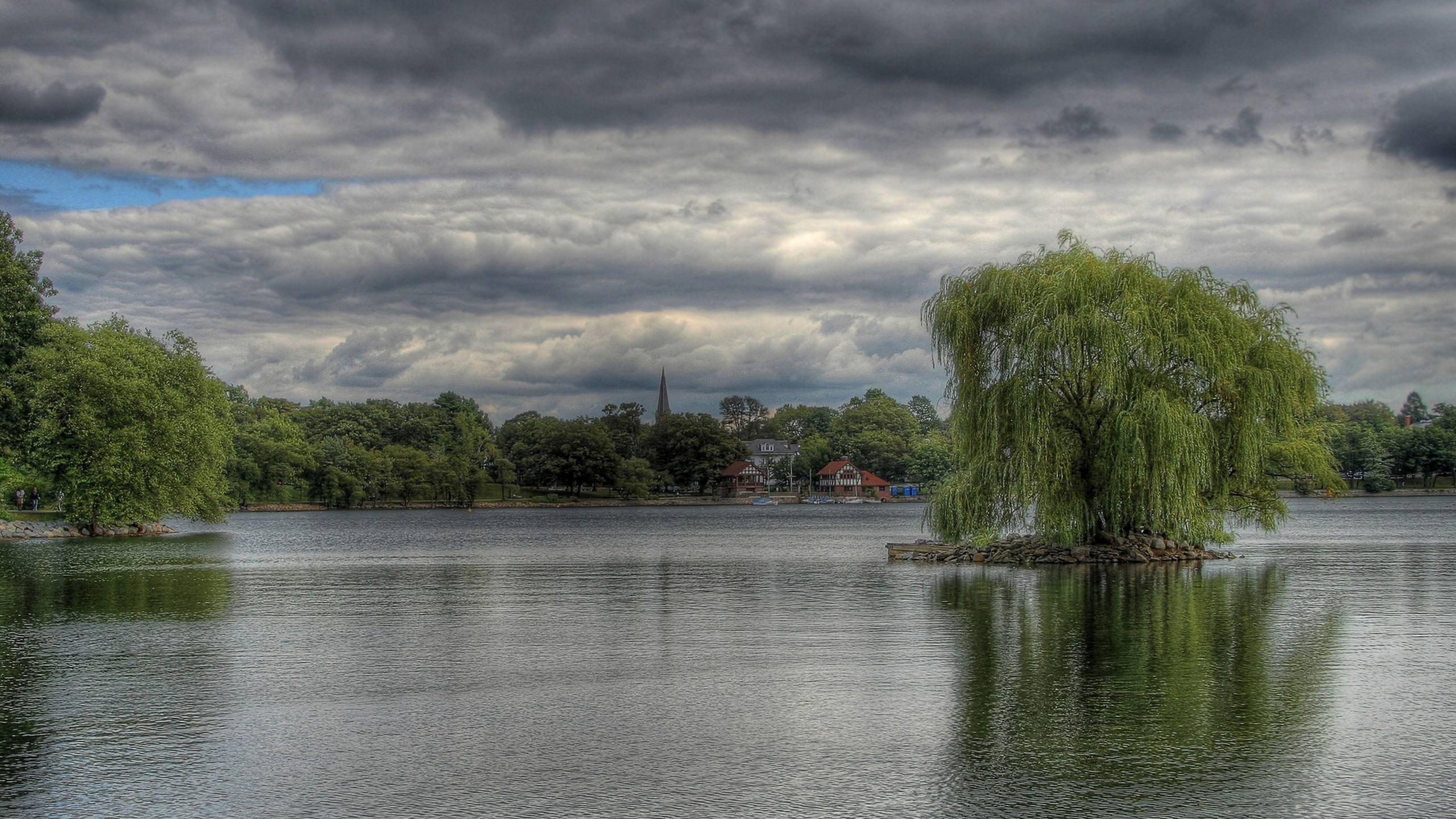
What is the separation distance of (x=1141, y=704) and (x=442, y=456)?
537ft

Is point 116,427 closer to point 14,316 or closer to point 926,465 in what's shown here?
point 14,316

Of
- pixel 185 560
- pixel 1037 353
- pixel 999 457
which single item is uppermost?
pixel 1037 353

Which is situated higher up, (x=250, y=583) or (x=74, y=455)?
(x=74, y=455)

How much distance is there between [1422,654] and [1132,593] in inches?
438

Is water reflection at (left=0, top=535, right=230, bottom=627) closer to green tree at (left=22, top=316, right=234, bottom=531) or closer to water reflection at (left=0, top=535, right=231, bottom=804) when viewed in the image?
water reflection at (left=0, top=535, right=231, bottom=804)

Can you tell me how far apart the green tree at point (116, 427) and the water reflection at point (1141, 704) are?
198 ft

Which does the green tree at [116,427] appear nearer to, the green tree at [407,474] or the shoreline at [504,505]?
the shoreline at [504,505]

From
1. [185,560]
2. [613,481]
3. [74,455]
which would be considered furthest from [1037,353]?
[613,481]

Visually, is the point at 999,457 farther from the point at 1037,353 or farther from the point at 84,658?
the point at 84,658

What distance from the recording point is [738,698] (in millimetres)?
15680

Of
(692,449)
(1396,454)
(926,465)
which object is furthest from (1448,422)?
(692,449)

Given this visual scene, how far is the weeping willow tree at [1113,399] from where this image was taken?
131 feet

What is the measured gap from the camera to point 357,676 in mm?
17875

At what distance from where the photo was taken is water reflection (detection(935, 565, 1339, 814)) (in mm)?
10969
